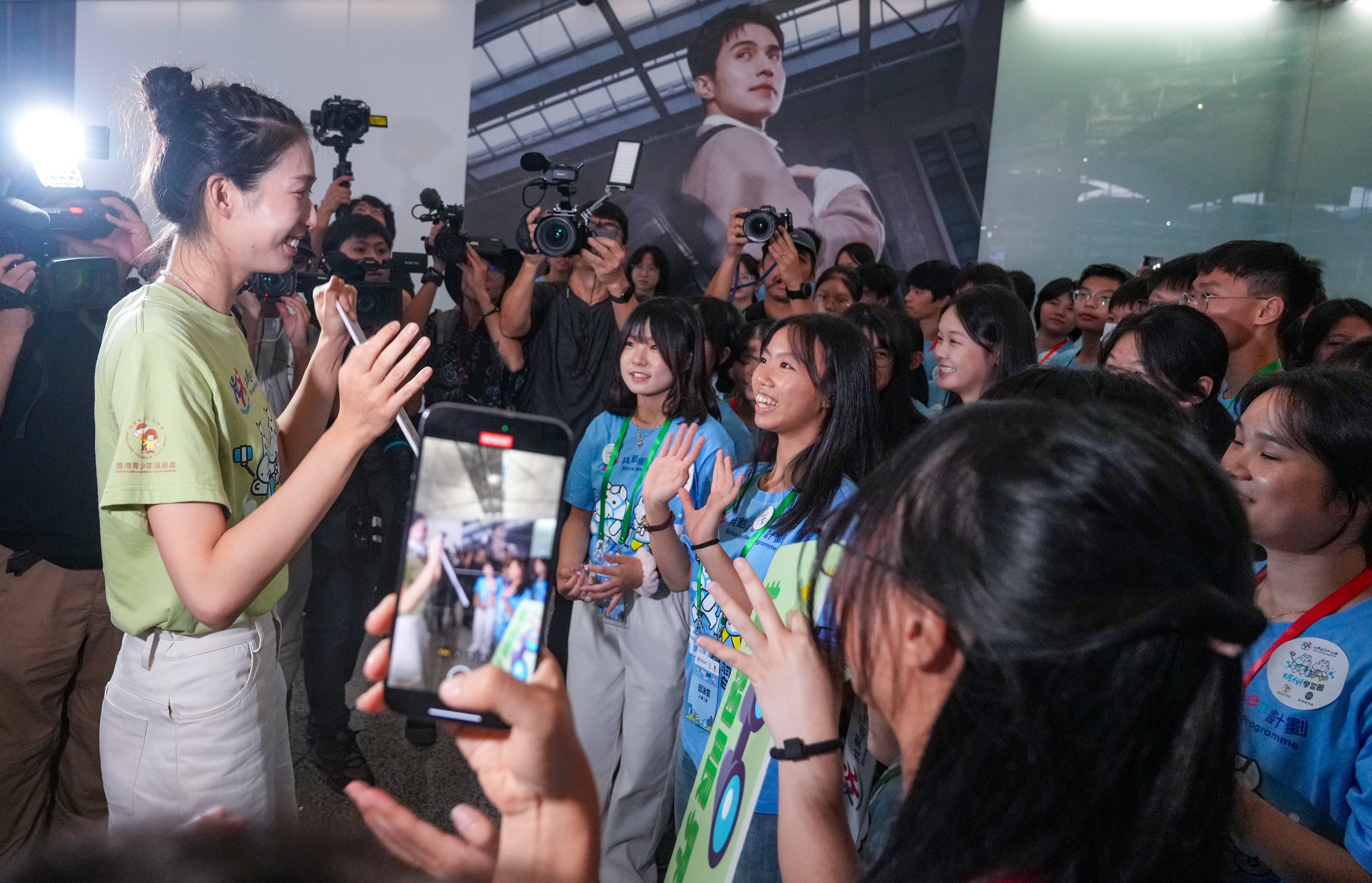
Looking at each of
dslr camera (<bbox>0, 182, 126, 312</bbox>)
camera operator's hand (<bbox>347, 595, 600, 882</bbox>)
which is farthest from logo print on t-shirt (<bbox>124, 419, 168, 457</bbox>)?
dslr camera (<bbox>0, 182, 126, 312</bbox>)

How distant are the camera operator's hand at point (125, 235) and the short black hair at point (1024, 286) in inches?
128

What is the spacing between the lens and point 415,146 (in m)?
4.83

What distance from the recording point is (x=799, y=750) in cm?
77

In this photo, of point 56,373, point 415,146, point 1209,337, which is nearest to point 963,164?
point 415,146

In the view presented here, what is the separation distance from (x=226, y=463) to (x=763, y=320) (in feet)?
6.23

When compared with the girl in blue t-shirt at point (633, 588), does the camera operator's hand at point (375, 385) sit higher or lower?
higher

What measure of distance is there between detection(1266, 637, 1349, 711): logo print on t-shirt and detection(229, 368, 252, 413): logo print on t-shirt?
1.32 m

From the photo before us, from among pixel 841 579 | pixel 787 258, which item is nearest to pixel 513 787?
pixel 841 579

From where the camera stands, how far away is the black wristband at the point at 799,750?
765 mm

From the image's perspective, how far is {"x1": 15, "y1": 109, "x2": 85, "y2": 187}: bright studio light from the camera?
2.05 meters

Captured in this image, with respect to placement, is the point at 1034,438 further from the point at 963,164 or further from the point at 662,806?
the point at 963,164

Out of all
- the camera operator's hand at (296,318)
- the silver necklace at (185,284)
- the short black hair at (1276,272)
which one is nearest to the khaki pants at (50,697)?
the camera operator's hand at (296,318)

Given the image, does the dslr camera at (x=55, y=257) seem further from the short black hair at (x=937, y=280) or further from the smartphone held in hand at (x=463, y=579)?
the short black hair at (x=937, y=280)

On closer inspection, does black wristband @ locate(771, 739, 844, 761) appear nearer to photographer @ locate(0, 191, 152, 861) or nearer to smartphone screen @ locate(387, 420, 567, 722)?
smartphone screen @ locate(387, 420, 567, 722)
